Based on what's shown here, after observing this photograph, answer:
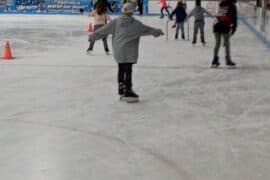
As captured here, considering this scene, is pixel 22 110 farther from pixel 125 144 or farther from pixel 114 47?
pixel 125 144

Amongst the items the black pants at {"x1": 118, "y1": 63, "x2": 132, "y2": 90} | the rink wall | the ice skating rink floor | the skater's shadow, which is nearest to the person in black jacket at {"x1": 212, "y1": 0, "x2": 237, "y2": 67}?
the skater's shadow

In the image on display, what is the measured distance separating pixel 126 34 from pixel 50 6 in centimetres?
2305

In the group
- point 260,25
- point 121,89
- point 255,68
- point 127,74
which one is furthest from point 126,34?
point 260,25

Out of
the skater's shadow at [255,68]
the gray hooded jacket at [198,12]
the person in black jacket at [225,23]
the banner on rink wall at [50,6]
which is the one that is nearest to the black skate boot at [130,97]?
the person in black jacket at [225,23]

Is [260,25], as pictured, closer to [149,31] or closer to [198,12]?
[198,12]

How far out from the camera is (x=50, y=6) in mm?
29359

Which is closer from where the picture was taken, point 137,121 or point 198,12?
point 137,121

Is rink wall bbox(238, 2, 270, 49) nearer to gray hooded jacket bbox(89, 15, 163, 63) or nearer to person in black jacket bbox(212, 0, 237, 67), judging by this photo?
person in black jacket bbox(212, 0, 237, 67)

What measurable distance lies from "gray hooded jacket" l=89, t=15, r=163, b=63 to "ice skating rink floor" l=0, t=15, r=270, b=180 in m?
0.60

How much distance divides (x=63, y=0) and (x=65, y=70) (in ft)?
65.7

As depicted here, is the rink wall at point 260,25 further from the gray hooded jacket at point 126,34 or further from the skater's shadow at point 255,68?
the gray hooded jacket at point 126,34

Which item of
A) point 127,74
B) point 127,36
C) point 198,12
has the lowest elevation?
point 127,74

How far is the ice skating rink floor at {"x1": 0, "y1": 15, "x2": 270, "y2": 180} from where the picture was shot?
14.3 ft

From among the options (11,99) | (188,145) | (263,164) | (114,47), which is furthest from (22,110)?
(263,164)
